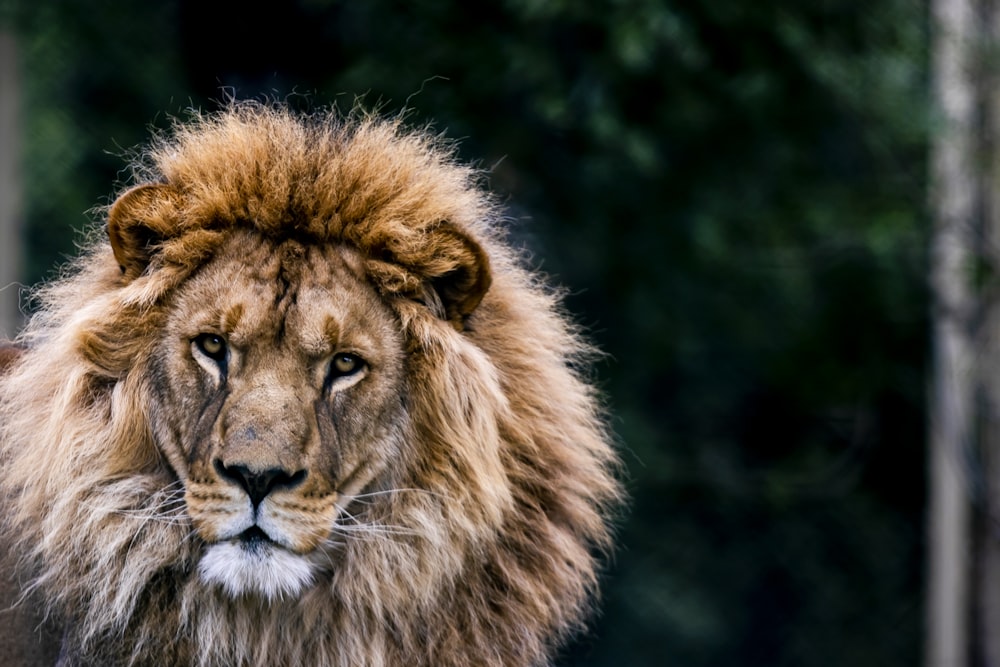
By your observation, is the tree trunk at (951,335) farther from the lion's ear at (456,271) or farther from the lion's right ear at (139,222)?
the lion's right ear at (139,222)

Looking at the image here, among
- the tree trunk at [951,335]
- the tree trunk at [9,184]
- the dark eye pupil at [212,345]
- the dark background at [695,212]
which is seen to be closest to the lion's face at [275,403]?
the dark eye pupil at [212,345]

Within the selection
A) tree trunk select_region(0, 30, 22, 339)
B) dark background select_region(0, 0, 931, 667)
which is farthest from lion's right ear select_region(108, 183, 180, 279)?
tree trunk select_region(0, 30, 22, 339)

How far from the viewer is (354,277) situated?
201 cm

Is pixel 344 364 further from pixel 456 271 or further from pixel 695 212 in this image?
pixel 695 212

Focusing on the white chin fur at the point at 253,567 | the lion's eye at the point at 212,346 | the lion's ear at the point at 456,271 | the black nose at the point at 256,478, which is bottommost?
the white chin fur at the point at 253,567

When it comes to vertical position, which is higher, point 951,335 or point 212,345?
point 951,335

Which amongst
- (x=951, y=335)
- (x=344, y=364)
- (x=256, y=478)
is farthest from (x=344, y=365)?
(x=951, y=335)

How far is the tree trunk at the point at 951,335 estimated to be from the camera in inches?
176

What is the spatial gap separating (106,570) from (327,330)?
50cm

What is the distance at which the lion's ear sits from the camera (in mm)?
2031

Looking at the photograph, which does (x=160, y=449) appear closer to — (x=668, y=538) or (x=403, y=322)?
(x=403, y=322)

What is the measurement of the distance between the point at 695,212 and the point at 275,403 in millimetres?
3139

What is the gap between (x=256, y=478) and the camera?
1790mm

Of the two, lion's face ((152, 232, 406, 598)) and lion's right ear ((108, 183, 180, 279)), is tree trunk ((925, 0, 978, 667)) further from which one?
lion's right ear ((108, 183, 180, 279))
